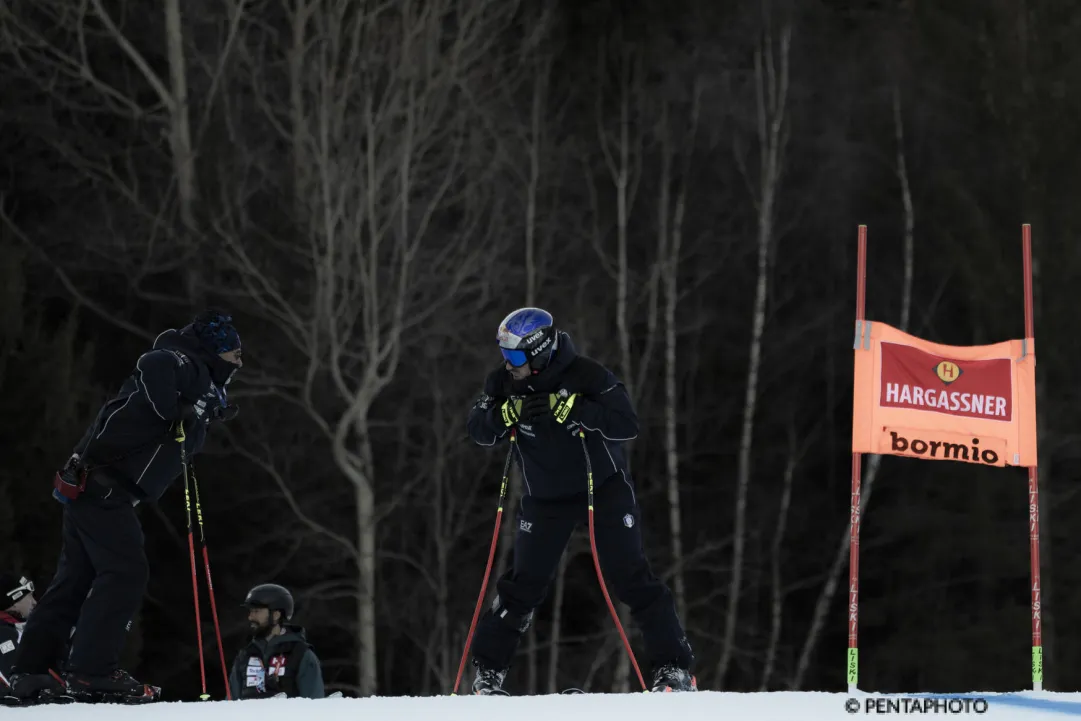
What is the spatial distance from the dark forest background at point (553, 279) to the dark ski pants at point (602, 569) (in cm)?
1032

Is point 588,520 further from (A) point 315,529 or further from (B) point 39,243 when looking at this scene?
(B) point 39,243

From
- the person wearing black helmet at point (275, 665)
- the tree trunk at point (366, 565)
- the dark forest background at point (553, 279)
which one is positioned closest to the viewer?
the person wearing black helmet at point (275, 665)

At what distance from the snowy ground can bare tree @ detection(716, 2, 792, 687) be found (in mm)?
12402

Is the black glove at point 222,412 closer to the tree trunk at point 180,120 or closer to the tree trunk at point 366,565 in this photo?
the tree trunk at point 366,565

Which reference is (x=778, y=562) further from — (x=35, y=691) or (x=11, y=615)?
(x=35, y=691)

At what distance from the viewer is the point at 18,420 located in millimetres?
18156

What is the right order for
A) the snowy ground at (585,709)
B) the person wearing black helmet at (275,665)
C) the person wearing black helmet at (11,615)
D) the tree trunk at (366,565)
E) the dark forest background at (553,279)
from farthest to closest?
the dark forest background at (553,279)
the tree trunk at (366,565)
the person wearing black helmet at (11,615)
the person wearing black helmet at (275,665)
the snowy ground at (585,709)

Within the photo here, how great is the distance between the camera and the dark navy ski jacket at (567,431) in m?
7.62

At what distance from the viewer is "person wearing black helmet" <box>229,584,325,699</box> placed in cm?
998

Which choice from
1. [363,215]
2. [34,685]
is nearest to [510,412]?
[34,685]

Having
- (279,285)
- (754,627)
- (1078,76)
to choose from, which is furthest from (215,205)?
(1078,76)

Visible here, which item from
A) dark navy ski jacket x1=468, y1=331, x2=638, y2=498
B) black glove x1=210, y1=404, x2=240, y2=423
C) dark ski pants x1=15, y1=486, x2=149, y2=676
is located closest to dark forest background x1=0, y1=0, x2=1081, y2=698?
dark ski pants x1=15, y1=486, x2=149, y2=676

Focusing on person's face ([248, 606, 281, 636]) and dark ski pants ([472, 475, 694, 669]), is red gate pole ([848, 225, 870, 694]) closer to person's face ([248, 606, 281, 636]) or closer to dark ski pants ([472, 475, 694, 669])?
dark ski pants ([472, 475, 694, 669])

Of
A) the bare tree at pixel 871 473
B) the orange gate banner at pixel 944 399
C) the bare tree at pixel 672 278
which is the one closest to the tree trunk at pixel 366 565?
the bare tree at pixel 672 278
